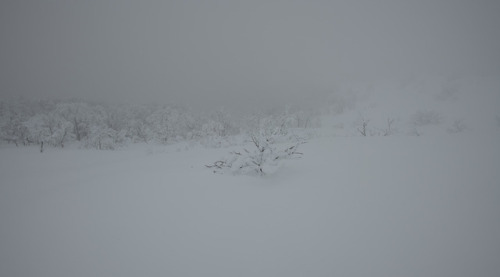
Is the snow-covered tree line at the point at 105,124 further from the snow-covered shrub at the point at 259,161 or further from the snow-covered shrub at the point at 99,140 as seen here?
the snow-covered shrub at the point at 259,161

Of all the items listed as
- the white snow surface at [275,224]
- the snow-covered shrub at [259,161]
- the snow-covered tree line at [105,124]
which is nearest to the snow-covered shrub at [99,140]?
the snow-covered tree line at [105,124]

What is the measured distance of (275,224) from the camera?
12.7 ft

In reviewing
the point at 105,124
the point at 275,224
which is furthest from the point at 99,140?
the point at 275,224

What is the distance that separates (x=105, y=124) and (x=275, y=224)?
31762mm

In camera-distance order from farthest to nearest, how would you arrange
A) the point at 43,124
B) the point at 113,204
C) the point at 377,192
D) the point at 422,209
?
1. the point at 43,124
2. the point at 113,204
3. the point at 377,192
4. the point at 422,209

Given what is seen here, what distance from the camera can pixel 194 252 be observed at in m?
3.32

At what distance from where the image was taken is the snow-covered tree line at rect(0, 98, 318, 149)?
20.7 meters

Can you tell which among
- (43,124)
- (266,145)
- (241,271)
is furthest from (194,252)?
(43,124)

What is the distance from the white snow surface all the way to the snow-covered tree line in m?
5.96

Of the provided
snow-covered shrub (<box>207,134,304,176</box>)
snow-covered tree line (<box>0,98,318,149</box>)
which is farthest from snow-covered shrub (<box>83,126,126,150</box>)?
snow-covered shrub (<box>207,134,304,176</box>)

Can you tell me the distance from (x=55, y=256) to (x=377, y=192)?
6557mm

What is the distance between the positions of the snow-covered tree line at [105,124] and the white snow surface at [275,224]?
19.6 ft

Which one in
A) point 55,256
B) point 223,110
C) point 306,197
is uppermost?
point 223,110

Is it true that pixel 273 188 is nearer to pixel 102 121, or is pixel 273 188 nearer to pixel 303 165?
pixel 303 165
